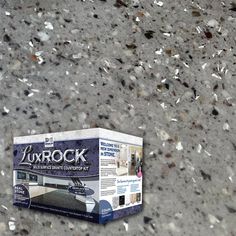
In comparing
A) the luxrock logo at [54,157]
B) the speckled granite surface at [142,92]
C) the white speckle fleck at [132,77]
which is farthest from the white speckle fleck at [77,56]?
the luxrock logo at [54,157]

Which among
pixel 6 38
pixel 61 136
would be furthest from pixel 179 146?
pixel 6 38

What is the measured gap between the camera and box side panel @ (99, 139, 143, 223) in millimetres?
864

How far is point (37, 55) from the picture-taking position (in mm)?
1081

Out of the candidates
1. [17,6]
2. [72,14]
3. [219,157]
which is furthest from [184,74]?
[17,6]

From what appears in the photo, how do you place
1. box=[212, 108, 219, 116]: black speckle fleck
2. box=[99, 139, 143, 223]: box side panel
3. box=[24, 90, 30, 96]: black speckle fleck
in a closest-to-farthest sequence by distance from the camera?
box=[99, 139, 143, 223]: box side panel → box=[212, 108, 219, 116]: black speckle fleck → box=[24, 90, 30, 96]: black speckle fleck

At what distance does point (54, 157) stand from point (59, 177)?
0.15 ft

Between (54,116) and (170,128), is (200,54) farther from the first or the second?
(54,116)

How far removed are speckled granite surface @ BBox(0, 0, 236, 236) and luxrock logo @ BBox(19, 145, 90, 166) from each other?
0.09m

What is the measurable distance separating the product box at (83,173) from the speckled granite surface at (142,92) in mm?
59

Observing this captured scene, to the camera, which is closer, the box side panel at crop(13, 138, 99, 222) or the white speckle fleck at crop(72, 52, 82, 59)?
the box side panel at crop(13, 138, 99, 222)

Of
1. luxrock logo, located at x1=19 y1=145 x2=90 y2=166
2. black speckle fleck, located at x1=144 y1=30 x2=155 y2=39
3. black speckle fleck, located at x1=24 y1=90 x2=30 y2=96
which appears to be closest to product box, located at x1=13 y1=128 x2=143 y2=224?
luxrock logo, located at x1=19 y1=145 x2=90 y2=166

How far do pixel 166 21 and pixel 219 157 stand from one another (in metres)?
→ 0.35

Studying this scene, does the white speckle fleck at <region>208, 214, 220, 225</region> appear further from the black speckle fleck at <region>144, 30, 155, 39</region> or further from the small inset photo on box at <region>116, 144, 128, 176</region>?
the black speckle fleck at <region>144, 30, 155, 39</region>

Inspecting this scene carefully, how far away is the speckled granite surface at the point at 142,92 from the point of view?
0.96 m
